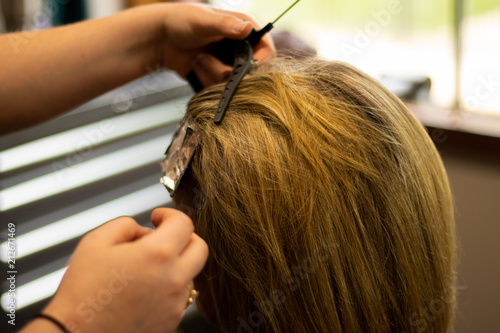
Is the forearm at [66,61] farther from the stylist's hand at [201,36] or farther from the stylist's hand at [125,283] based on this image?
the stylist's hand at [125,283]

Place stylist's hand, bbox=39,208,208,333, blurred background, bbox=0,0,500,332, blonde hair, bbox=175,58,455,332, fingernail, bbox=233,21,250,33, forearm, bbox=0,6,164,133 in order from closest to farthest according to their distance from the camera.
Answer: stylist's hand, bbox=39,208,208,333, blonde hair, bbox=175,58,455,332, fingernail, bbox=233,21,250,33, forearm, bbox=0,6,164,133, blurred background, bbox=0,0,500,332

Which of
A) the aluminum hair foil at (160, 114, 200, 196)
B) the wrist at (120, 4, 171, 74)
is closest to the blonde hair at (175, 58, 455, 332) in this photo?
the aluminum hair foil at (160, 114, 200, 196)

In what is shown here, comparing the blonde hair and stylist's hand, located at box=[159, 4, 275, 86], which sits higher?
stylist's hand, located at box=[159, 4, 275, 86]

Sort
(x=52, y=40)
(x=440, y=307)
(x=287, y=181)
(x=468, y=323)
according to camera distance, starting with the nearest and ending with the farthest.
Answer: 1. (x=287, y=181)
2. (x=440, y=307)
3. (x=52, y=40)
4. (x=468, y=323)

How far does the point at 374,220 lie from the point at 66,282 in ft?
1.48

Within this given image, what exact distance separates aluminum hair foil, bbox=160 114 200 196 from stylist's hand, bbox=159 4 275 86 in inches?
7.4

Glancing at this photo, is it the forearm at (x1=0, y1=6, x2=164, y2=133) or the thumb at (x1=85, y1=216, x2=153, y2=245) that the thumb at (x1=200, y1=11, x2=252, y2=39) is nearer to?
the forearm at (x1=0, y1=6, x2=164, y2=133)

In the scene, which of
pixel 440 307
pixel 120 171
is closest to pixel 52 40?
pixel 440 307

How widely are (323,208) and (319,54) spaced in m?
0.88

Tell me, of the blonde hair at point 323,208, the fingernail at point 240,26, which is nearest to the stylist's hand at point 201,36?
the fingernail at point 240,26

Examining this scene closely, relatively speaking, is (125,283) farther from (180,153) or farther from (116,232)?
(180,153)

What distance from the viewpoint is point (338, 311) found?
77 centimetres

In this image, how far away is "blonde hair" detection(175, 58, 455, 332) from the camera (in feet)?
2.44

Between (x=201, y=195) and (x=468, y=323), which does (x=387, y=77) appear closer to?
(x=468, y=323)
